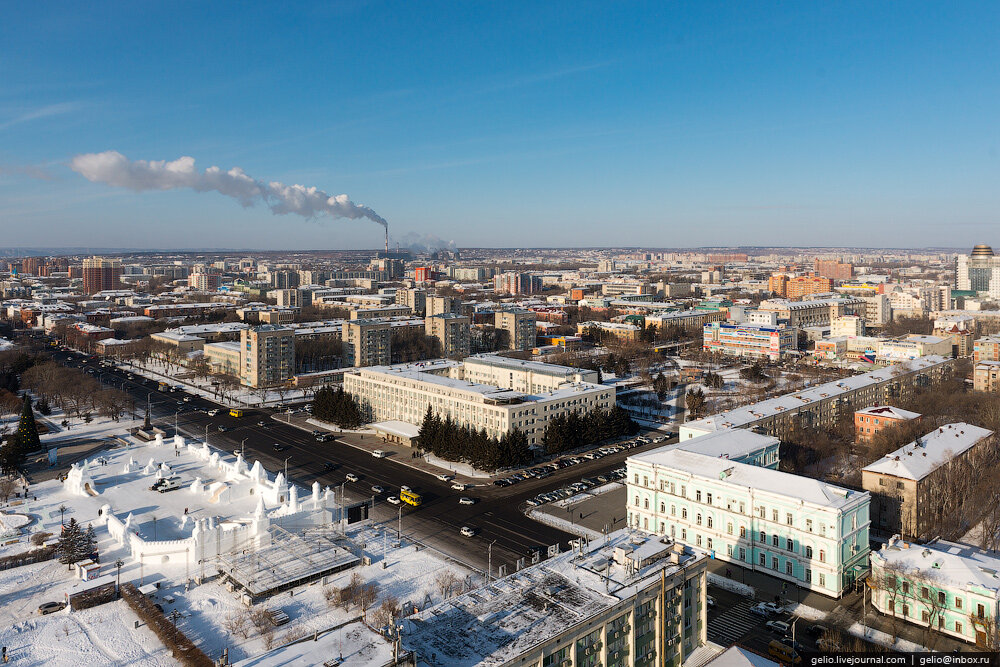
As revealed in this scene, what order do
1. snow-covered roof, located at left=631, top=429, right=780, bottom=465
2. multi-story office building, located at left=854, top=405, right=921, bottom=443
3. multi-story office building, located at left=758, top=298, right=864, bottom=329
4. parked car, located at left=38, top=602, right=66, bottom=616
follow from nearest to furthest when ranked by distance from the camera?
parked car, located at left=38, top=602, right=66, bottom=616
snow-covered roof, located at left=631, top=429, right=780, bottom=465
multi-story office building, located at left=854, top=405, right=921, bottom=443
multi-story office building, located at left=758, top=298, right=864, bottom=329

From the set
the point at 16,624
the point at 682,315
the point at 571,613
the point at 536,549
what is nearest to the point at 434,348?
the point at 682,315

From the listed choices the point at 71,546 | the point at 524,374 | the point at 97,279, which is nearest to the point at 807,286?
the point at 524,374

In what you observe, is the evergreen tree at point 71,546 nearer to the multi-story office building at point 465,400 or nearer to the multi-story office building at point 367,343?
the multi-story office building at point 465,400

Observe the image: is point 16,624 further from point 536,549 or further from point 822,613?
point 822,613

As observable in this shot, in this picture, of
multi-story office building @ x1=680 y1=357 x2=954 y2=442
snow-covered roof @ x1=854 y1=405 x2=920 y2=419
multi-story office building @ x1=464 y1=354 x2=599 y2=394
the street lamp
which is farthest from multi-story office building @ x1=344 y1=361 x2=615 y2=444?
the street lamp

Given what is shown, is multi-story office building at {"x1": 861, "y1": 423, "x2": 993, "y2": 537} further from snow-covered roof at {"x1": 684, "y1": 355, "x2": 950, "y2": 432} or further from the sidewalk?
the sidewalk

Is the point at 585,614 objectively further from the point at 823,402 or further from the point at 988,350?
the point at 988,350
